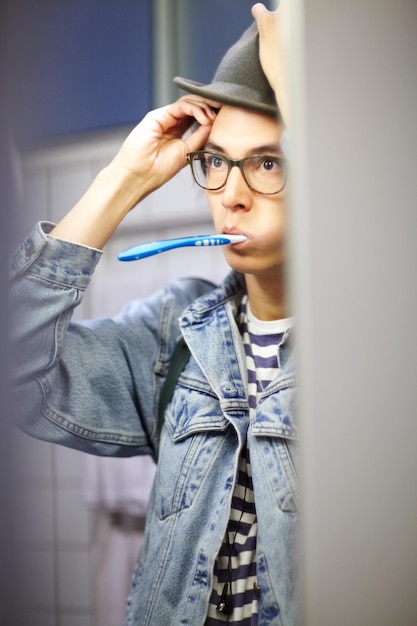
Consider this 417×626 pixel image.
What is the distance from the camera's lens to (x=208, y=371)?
85 centimetres

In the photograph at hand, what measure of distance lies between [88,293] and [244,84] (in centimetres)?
64

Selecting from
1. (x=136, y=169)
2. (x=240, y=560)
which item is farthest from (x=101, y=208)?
(x=240, y=560)

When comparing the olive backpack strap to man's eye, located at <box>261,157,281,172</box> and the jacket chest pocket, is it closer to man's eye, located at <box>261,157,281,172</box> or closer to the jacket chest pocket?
the jacket chest pocket

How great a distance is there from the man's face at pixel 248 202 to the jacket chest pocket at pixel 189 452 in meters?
0.20

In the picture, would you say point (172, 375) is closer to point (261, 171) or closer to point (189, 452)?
point (189, 452)

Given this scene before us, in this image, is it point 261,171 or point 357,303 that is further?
point 261,171

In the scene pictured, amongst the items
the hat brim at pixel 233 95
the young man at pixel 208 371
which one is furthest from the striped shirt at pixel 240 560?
the hat brim at pixel 233 95

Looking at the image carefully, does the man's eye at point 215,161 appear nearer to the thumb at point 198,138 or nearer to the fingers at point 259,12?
the thumb at point 198,138

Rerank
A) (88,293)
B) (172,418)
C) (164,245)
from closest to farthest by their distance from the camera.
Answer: (164,245) → (172,418) → (88,293)

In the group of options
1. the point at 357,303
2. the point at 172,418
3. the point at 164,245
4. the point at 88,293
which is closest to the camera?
the point at 357,303

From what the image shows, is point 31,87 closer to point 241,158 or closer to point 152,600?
point 241,158

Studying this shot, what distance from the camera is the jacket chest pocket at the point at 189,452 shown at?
2.67ft

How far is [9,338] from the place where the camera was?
0.73 m

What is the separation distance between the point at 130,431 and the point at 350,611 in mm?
442
